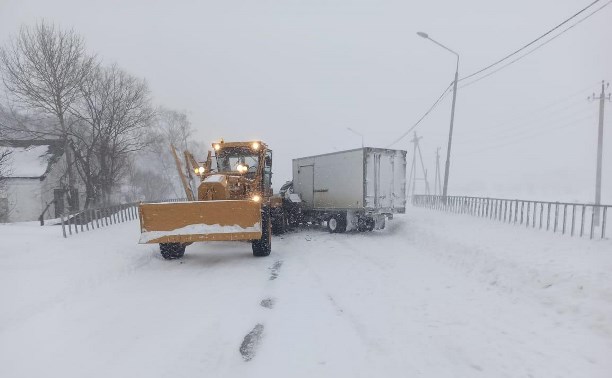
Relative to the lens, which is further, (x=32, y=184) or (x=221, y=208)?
(x=32, y=184)

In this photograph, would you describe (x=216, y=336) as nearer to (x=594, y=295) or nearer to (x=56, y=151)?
(x=594, y=295)

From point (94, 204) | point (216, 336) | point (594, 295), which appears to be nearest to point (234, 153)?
point (216, 336)

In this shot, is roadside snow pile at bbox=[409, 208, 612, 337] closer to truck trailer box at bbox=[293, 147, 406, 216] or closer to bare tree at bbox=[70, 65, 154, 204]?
truck trailer box at bbox=[293, 147, 406, 216]

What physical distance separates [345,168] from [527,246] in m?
7.52

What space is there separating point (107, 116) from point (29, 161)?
8.44m

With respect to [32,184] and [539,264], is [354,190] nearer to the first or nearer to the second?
[539,264]

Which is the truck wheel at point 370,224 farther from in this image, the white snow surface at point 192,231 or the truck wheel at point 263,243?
the white snow surface at point 192,231

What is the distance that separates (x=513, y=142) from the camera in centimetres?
13350

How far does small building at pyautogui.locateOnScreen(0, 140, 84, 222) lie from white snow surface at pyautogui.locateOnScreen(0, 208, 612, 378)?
20.4 meters

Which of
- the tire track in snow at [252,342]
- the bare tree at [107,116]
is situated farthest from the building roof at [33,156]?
the tire track in snow at [252,342]

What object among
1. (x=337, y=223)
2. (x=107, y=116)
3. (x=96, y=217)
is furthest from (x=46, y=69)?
(x=337, y=223)

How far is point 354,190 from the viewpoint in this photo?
46.1 feet

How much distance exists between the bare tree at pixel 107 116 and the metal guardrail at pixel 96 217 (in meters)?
8.47

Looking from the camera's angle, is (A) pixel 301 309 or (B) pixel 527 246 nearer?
(A) pixel 301 309
